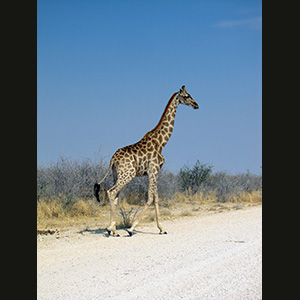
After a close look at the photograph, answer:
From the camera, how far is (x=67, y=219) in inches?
628

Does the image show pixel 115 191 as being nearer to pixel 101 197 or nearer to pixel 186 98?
pixel 186 98

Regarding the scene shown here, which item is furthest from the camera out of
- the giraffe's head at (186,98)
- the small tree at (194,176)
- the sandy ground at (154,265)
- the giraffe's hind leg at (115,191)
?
the small tree at (194,176)

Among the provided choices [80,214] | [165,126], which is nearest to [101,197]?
[80,214]

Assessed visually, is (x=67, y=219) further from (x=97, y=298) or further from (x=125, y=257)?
(x=97, y=298)

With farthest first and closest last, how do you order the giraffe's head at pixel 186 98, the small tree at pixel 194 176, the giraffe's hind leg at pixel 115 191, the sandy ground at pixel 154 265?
the small tree at pixel 194 176, the giraffe's head at pixel 186 98, the giraffe's hind leg at pixel 115 191, the sandy ground at pixel 154 265

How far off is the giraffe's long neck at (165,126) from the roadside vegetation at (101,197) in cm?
240

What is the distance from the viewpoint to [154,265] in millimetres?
8133

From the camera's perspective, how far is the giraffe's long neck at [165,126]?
12539 mm

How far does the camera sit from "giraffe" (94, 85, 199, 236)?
1184 cm

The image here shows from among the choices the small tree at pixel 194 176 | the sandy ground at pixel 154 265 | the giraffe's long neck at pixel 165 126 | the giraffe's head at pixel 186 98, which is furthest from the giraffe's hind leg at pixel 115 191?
the small tree at pixel 194 176

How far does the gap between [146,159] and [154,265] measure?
4.32m

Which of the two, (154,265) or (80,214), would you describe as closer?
(154,265)

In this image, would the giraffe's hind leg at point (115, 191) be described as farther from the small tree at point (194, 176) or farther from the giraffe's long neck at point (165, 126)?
the small tree at point (194, 176)

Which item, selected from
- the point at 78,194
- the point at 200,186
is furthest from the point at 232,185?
the point at 78,194
